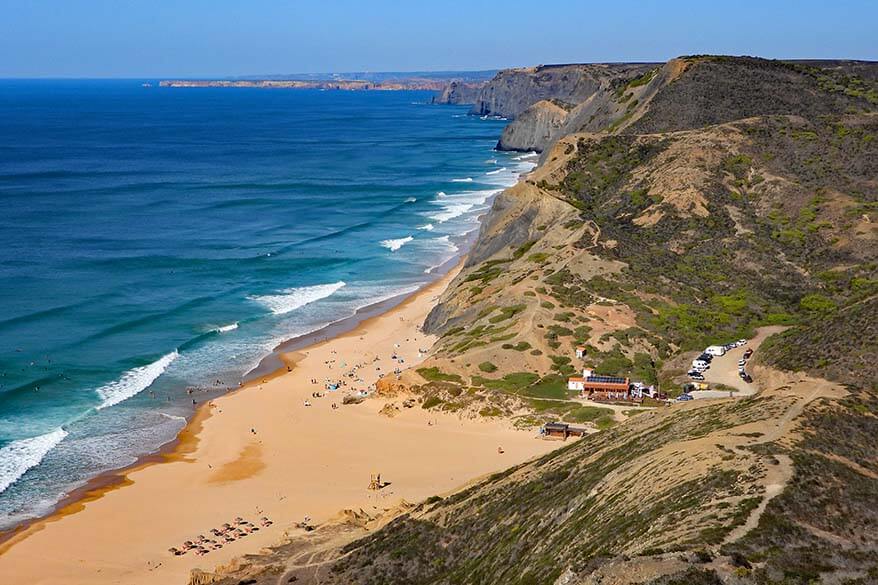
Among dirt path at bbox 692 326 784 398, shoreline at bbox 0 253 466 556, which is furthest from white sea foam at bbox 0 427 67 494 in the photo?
dirt path at bbox 692 326 784 398

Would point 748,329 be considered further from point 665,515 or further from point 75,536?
point 75,536

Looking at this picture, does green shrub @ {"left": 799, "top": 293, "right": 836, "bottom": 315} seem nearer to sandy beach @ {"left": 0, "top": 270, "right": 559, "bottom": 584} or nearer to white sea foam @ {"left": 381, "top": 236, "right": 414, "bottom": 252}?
sandy beach @ {"left": 0, "top": 270, "right": 559, "bottom": 584}

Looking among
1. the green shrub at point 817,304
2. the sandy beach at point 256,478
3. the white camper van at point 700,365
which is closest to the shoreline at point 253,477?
the sandy beach at point 256,478

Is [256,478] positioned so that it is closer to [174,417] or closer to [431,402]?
[174,417]

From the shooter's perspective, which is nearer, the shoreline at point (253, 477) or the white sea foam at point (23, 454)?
the shoreline at point (253, 477)

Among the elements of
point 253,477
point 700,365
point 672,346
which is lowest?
point 253,477

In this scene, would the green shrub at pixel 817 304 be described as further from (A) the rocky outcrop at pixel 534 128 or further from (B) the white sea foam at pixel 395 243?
(A) the rocky outcrop at pixel 534 128

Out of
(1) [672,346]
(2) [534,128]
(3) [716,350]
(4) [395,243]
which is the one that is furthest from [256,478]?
(2) [534,128]
